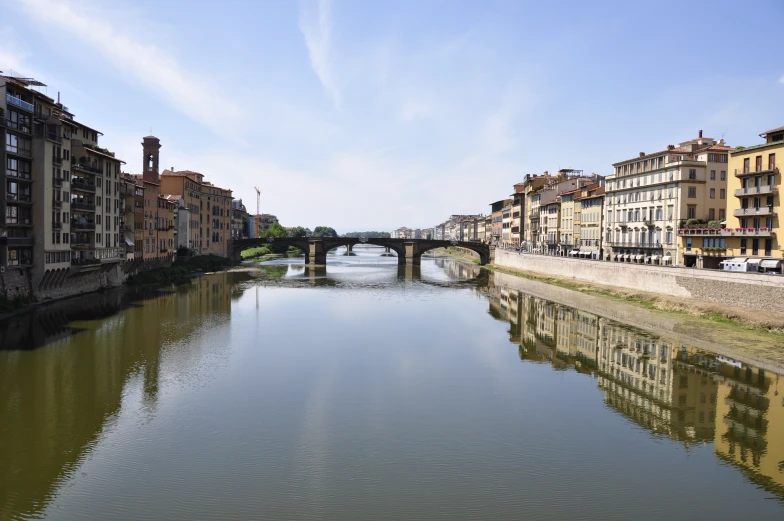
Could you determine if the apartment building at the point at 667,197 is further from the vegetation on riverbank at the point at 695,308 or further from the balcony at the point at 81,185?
the balcony at the point at 81,185

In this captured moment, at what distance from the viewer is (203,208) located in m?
91.7

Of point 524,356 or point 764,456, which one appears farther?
point 524,356

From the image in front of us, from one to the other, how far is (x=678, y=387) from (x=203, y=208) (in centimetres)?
7947

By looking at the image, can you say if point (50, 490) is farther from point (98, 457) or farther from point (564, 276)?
point (564, 276)

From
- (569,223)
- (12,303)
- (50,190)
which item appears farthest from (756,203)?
(12,303)

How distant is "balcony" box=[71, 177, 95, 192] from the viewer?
1810 inches

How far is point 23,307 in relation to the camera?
1542 inches

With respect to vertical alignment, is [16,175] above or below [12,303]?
above

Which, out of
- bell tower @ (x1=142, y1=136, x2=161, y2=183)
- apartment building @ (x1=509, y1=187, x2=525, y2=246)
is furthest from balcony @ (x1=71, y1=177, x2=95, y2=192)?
apartment building @ (x1=509, y1=187, x2=525, y2=246)

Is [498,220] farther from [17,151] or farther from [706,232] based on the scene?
[17,151]

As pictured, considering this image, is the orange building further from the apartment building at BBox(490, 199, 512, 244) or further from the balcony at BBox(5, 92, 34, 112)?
the apartment building at BBox(490, 199, 512, 244)

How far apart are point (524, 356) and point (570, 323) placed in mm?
12855

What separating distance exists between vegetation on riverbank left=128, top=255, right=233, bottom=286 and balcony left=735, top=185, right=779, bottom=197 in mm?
56078

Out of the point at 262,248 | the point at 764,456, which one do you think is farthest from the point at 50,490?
the point at 262,248
